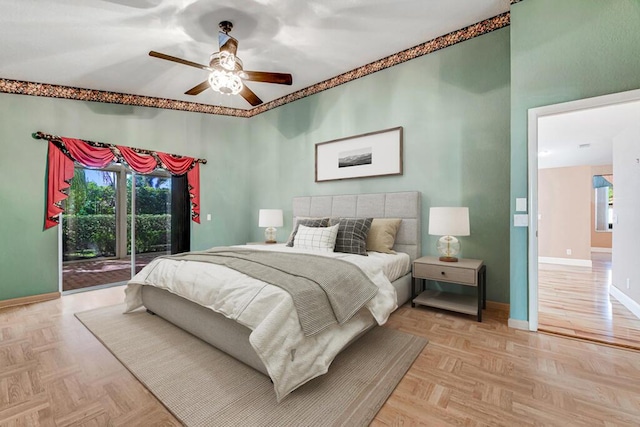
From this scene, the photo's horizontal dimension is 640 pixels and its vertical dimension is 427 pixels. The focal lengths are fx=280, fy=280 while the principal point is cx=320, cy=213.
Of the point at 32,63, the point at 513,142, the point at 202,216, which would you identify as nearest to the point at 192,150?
the point at 202,216

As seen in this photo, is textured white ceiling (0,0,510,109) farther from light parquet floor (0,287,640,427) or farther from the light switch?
light parquet floor (0,287,640,427)

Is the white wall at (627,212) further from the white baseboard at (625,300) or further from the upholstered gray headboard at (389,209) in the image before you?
the upholstered gray headboard at (389,209)

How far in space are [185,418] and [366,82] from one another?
4130mm

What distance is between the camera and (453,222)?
9.40 ft

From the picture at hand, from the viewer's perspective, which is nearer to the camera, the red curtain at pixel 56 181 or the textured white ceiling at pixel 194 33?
the textured white ceiling at pixel 194 33

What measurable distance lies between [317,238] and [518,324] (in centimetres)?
214

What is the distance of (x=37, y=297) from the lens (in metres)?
3.62

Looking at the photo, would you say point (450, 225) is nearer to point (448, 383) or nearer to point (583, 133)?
point (448, 383)

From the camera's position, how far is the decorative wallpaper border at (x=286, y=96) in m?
3.15

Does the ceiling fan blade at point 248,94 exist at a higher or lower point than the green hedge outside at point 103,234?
higher

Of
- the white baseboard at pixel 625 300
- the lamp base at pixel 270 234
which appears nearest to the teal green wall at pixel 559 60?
the white baseboard at pixel 625 300

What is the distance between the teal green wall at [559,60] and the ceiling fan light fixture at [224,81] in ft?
8.67

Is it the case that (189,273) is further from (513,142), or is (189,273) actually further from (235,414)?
(513,142)

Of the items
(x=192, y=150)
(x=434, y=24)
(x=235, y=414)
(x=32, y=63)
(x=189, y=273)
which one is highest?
(x=434, y=24)
